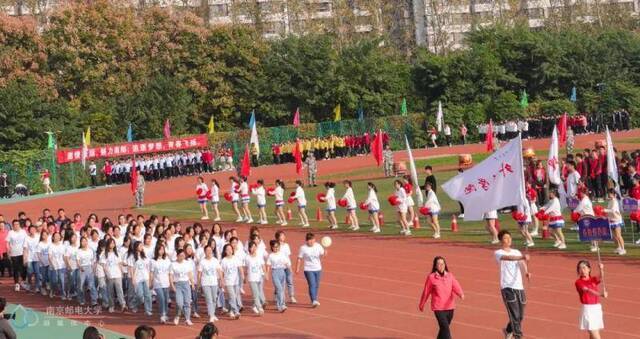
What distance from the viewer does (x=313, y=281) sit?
833 inches

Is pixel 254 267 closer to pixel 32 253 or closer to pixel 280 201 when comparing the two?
pixel 32 253

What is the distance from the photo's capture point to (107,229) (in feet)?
80.7

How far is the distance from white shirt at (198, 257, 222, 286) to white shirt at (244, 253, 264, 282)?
730 millimetres

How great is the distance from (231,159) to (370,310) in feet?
127

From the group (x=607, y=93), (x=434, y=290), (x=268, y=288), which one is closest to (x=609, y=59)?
(x=607, y=93)

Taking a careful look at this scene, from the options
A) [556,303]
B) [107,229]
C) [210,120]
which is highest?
[210,120]

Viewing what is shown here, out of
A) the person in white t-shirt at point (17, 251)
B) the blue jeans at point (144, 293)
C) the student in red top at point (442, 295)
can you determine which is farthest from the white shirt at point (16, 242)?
the student in red top at point (442, 295)

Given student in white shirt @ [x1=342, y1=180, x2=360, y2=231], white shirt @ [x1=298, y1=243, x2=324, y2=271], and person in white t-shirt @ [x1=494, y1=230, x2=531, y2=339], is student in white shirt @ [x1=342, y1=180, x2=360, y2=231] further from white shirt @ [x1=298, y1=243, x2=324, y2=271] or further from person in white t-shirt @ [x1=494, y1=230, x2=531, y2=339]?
person in white t-shirt @ [x1=494, y1=230, x2=531, y2=339]

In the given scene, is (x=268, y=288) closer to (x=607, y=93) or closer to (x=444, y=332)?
(x=444, y=332)

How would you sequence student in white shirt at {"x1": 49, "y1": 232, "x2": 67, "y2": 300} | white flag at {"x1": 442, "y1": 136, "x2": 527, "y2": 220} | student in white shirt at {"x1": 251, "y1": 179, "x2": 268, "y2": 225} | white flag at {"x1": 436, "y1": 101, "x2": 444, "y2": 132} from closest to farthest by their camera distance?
white flag at {"x1": 442, "y1": 136, "x2": 527, "y2": 220}
student in white shirt at {"x1": 49, "y1": 232, "x2": 67, "y2": 300}
student in white shirt at {"x1": 251, "y1": 179, "x2": 268, "y2": 225}
white flag at {"x1": 436, "y1": 101, "x2": 444, "y2": 132}

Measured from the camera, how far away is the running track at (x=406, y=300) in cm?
1895

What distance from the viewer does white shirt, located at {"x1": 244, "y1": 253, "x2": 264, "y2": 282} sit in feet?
67.6

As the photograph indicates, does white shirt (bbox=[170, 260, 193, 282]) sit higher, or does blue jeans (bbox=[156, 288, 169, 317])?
white shirt (bbox=[170, 260, 193, 282])

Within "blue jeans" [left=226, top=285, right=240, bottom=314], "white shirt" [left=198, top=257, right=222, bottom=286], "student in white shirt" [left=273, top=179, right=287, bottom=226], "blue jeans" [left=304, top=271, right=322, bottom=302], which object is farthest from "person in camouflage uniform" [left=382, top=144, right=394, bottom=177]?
"white shirt" [left=198, top=257, right=222, bottom=286]
